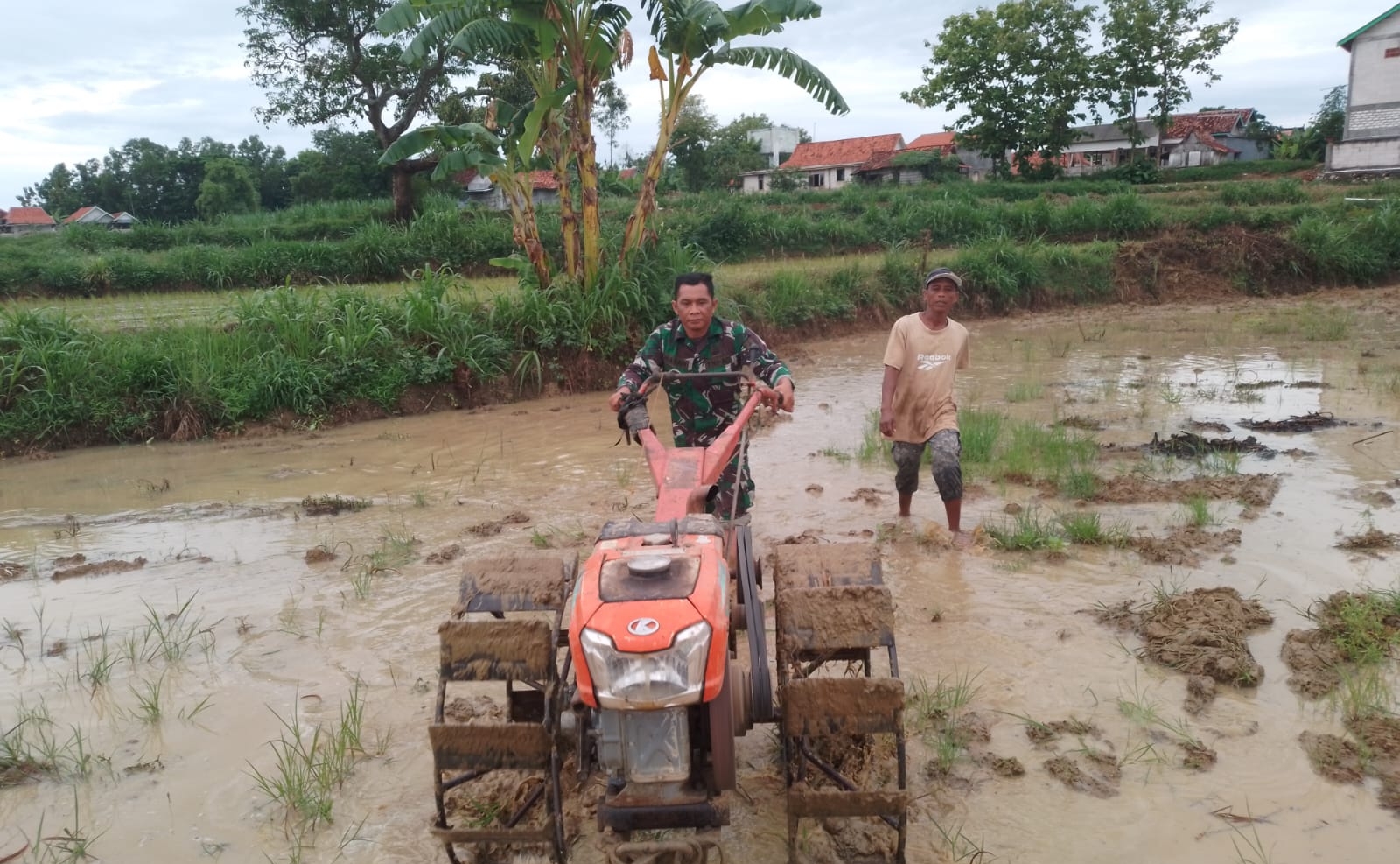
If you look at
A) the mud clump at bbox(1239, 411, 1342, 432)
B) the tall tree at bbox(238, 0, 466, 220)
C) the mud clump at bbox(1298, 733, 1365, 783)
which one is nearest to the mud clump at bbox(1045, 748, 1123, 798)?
the mud clump at bbox(1298, 733, 1365, 783)

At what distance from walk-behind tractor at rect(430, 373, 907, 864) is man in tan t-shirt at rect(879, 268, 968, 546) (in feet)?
7.31

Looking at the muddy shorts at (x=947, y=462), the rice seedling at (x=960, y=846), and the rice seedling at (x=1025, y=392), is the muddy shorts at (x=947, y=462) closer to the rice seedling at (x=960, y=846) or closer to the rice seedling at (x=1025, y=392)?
the rice seedling at (x=960, y=846)

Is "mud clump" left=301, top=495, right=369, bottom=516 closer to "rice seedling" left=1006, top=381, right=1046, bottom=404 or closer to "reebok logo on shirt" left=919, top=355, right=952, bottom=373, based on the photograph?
"reebok logo on shirt" left=919, top=355, right=952, bottom=373

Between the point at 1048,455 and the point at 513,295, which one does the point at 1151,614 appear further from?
the point at 513,295

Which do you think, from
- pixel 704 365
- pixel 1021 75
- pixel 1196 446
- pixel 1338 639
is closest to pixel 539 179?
pixel 1021 75

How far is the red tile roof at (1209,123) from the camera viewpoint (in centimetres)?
4503

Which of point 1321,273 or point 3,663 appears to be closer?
point 3,663

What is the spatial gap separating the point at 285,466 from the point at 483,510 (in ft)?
8.16

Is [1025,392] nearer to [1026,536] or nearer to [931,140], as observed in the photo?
[1026,536]

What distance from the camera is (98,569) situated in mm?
5348

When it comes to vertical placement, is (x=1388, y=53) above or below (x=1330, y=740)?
above

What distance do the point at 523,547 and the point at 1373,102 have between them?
35.9 metres

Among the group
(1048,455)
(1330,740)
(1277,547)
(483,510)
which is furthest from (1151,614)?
(483,510)

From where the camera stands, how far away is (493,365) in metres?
10.1
